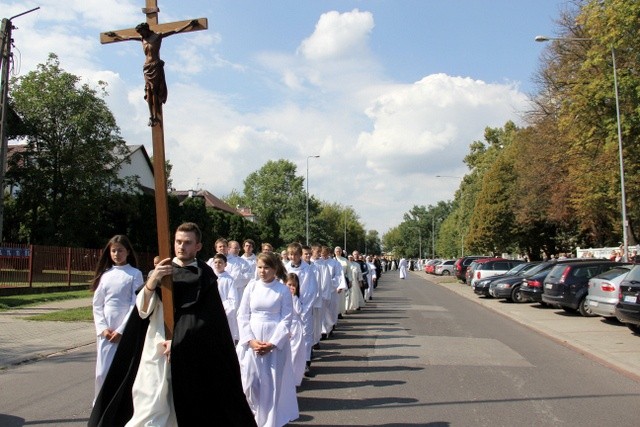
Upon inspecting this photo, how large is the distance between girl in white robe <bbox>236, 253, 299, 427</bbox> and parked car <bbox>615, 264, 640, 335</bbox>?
8550 mm

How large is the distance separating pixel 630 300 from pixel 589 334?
4.97 feet

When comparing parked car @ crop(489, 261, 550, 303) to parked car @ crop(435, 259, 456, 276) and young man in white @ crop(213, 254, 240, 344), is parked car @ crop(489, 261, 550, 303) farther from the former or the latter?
parked car @ crop(435, 259, 456, 276)

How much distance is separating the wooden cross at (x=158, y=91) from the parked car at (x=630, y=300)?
1056cm

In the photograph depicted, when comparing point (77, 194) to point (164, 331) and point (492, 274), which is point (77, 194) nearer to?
point (492, 274)

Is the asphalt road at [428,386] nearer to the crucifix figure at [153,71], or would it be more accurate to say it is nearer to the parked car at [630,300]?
the parked car at [630,300]

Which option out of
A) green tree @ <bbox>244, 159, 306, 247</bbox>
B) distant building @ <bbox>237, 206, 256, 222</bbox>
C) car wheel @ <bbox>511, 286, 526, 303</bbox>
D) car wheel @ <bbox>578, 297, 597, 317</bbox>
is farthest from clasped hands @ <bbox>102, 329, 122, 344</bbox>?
distant building @ <bbox>237, 206, 256, 222</bbox>

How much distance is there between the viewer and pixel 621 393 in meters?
7.74

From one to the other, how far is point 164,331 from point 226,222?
168ft

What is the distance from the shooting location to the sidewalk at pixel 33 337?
10750 millimetres

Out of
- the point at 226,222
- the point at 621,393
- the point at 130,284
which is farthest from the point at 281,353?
the point at 226,222

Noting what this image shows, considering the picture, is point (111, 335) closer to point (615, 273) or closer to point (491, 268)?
point (615, 273)

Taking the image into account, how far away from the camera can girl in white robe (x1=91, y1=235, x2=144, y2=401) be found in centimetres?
619

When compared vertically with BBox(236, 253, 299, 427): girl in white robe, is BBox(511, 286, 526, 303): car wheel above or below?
Result: below

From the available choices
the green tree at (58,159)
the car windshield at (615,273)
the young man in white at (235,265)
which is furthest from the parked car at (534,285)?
the green tree at (58,159)
